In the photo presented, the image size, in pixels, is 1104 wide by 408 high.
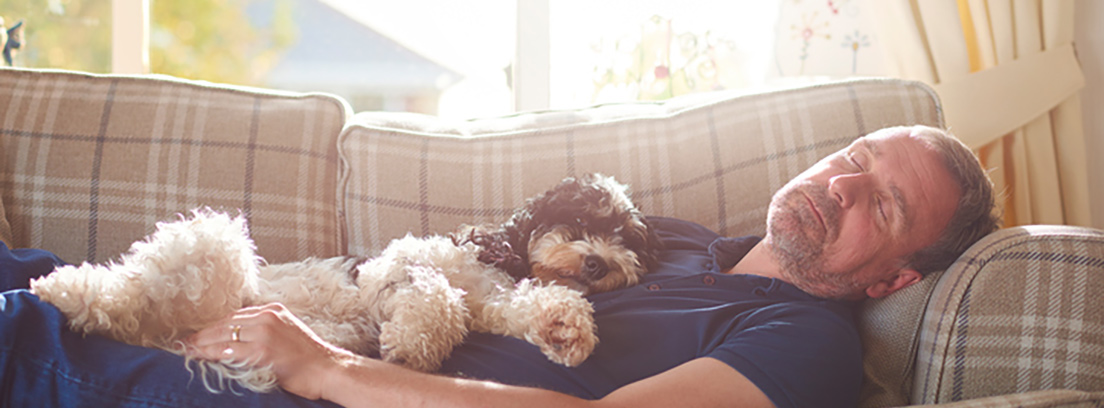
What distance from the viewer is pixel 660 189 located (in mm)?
2297

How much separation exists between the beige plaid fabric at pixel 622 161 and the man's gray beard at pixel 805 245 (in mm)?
458

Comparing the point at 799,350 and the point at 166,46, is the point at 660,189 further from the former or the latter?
the point at 166,46

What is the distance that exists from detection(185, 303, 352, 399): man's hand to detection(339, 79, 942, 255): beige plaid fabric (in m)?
0.78

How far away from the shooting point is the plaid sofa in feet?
7.07

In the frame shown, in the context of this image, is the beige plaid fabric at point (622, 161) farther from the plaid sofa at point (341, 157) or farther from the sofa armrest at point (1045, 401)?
the sofa armrest at point (1045, 401)

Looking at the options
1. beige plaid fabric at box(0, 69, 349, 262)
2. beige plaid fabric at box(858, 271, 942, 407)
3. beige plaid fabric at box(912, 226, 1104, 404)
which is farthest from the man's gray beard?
beige plaid fabric at box(0, 69, 349, 262)

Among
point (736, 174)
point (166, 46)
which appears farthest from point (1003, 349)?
point (166, 46)

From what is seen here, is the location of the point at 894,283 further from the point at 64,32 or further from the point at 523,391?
the point at 64,32

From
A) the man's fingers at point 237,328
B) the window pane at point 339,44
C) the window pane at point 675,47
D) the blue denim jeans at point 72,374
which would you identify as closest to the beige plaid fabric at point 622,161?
the man's fingers at point 237,328

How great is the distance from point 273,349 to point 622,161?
1264 mm

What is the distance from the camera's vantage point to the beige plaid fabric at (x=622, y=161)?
2.26m

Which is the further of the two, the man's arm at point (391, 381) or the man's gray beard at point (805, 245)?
the man's gray beard at point (805, 245)

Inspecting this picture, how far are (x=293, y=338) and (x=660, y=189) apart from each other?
126cm

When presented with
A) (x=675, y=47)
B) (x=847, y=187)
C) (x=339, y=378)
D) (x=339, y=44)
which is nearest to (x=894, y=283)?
(x=847, y=187)
